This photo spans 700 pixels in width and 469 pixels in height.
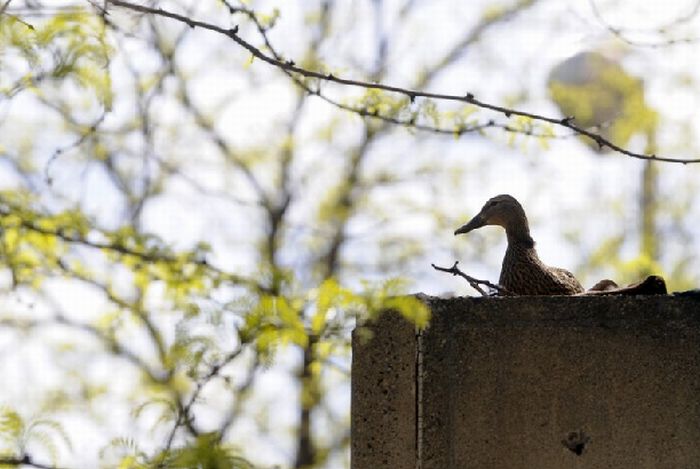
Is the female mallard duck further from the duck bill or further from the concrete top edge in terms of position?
the concrete top edge

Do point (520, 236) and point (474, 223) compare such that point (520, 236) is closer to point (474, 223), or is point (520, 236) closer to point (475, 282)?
point (474, 223)

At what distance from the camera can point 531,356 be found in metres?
3.15

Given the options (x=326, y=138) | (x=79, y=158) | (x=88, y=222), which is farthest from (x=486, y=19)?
(x=88, y=222)

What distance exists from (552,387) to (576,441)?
0.49 ft

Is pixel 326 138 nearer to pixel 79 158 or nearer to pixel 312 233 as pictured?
pixel 312 233

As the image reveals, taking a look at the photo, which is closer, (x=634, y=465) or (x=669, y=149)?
(x=634, y=465)

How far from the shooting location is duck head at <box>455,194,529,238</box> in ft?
12.5

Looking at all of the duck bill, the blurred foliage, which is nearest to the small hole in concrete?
the duck bill

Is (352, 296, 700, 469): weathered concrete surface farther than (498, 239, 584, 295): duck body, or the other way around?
(498, 239, 584, 295): duck body

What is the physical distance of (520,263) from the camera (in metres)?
3.68

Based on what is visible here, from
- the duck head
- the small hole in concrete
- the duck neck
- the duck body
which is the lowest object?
the small hole in concrete

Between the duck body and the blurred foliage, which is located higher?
the blurred foliage

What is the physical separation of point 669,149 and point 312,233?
4.12 metres

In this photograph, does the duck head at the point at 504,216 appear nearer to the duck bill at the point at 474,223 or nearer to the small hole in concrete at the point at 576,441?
the duck bill at the point at 474,223
